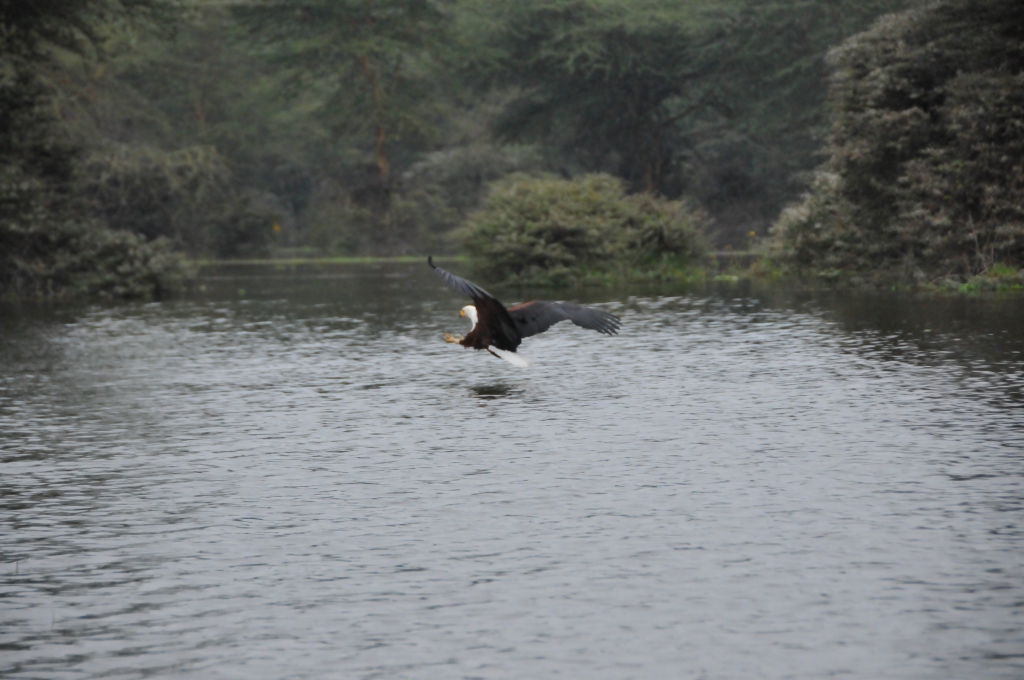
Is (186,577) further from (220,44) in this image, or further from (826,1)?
(220,44)

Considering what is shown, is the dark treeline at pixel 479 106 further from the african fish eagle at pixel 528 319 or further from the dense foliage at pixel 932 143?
the african fish eagle at pixel 528 319

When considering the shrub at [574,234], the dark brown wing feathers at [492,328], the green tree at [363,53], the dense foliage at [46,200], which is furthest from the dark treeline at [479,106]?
the dark brown wing feathers at [492,328]

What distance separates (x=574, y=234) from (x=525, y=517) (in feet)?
93.5

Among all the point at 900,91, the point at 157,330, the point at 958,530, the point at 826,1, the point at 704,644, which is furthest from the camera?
the point at 826,1

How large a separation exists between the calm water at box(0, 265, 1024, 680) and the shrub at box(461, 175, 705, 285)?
18.5 m

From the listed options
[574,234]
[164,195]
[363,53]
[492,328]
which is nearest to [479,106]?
[363,53]

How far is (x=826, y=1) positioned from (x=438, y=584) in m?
56.7

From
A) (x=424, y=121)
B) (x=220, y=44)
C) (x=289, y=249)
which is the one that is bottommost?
(x=289, y=249)

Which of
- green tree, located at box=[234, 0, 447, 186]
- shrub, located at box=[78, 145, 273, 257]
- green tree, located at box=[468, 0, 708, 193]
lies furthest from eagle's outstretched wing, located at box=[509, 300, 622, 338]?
green tree, located at box=[234, 0, 447, 186]

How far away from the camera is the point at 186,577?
24.8ft

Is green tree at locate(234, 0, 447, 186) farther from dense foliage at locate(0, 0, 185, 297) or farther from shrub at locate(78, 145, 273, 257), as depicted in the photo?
dense foliage at locate(0, 0, 185, 297)

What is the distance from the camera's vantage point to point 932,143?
28.9 m

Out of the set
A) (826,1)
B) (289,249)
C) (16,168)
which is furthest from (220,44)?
(16,168)

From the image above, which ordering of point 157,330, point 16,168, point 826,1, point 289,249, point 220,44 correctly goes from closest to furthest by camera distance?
point 157,330 → point 16,168 → point 826,1 → point 289,249 → point 220,44
